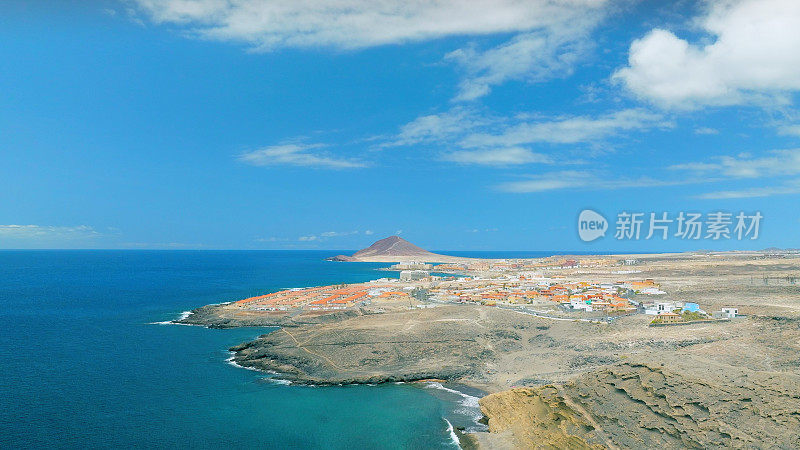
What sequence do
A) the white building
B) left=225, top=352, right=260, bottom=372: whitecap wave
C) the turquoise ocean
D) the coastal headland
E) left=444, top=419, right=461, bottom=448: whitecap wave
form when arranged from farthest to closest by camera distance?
the white building < left=225, top=352, right=260, bottom=372: whitecap wave < the turquoise ocean < left=444, top=419, right=461, bottom=448: whitecap wave < the coastal headland

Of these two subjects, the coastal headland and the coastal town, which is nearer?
the coastal headland

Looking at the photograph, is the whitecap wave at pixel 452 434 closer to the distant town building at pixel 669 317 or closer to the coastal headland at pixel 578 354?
the coastal headland at pixel 578 354

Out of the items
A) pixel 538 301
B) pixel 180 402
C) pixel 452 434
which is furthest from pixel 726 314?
pixel 180 402

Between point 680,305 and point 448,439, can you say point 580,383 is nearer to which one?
point 448,439

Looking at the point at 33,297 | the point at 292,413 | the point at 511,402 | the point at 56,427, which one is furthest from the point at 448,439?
the point at 33,297

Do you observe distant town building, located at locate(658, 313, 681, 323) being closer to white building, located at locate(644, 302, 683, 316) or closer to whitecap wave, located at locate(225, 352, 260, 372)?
white building, located at locate(644, 302, 683, 316)

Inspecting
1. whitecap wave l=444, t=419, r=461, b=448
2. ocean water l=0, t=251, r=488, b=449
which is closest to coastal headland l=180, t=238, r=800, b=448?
whitecap wave l=444, t=419, r=461, b=448

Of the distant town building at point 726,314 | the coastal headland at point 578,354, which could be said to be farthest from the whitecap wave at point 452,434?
the distant town building at point 726,314

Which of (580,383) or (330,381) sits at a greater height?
(580,383)

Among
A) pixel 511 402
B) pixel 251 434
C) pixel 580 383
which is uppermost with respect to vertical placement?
pixel 580 383
